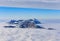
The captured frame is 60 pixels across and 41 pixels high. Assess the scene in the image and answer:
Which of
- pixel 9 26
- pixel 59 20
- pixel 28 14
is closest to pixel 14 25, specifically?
pixel 9 26

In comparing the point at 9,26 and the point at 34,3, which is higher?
the point at 34,3

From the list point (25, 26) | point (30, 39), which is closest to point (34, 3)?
point (25, 26)

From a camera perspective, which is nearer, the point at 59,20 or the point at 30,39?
the point at 30,39

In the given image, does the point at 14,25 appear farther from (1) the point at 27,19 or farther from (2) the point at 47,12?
(2) the point at 47,12

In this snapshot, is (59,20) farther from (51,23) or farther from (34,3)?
(34,3)

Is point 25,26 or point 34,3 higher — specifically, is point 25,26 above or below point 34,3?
below

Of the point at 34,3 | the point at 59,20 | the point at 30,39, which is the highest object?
the point at 34,3
